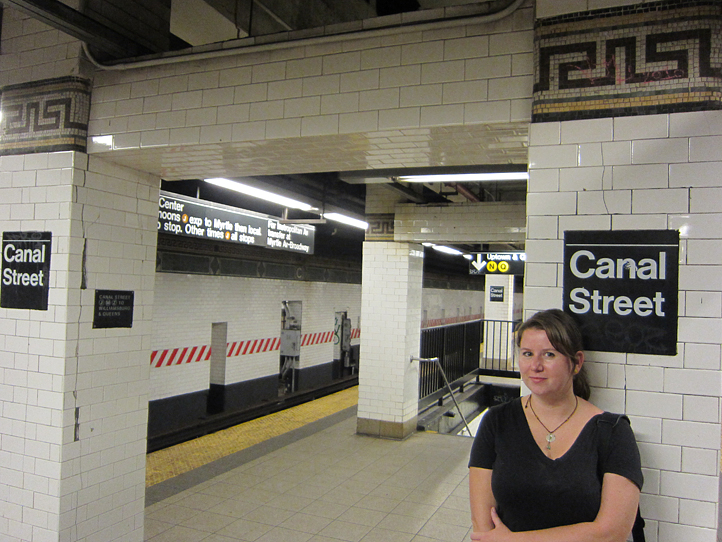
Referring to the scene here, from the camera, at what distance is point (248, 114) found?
327 centimetres

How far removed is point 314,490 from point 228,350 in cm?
464

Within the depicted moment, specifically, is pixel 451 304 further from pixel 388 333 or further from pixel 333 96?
pixel 333 96

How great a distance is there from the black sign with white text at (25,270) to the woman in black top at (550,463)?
3111mm

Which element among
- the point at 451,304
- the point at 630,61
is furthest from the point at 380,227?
the point at 451,304

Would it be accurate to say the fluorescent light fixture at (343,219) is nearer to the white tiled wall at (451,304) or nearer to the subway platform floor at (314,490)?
the subway platform floor at (314,490)

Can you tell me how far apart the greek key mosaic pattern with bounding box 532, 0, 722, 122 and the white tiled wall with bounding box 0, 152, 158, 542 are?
3.00 m

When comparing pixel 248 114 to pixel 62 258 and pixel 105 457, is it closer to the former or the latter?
pixel 62 258

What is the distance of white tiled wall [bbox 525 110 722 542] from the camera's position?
2.29 m

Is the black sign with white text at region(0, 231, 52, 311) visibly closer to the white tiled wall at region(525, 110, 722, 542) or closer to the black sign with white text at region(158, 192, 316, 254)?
the black sign with white text at region(158, 192, 316, 254)

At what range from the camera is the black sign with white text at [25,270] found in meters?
3.64

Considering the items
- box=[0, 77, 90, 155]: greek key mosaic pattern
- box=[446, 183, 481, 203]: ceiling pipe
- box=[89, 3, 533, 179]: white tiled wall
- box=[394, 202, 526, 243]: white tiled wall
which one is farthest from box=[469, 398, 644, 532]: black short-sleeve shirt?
box=[394, 202, 526, 243]: white tiled wall

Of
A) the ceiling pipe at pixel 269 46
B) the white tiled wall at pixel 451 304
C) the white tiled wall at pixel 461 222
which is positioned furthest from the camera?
the white tiled wall at pixel 451 304

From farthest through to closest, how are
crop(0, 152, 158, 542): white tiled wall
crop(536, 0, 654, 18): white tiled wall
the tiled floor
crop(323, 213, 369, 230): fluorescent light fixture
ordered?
crop(323, 213, 369, 230): fluorescent light fixture
the tiled floor
crop(0, 152, 158, 542): white tiled wall
crop(536, 0, 654, 18): white tiled wall

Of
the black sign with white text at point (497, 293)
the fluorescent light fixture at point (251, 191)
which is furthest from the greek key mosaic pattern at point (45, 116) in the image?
the black sign with white text at point (497, 293)
